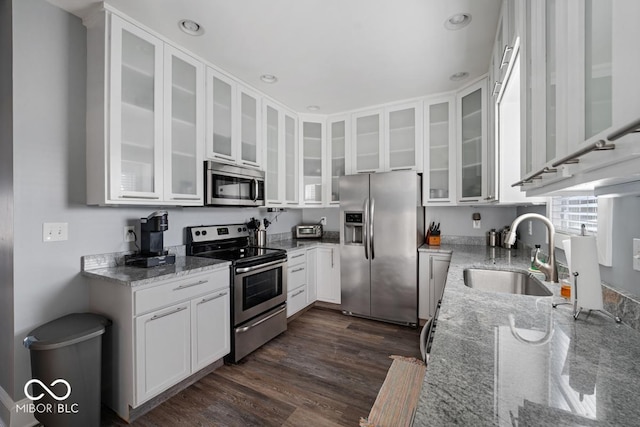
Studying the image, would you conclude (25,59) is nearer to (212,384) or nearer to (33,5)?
(33,5)

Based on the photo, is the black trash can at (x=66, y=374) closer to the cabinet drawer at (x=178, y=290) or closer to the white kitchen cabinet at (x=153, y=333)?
the white kitchen cabinet at (x=153, y=333)

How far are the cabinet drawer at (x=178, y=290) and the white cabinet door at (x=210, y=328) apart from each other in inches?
2.7

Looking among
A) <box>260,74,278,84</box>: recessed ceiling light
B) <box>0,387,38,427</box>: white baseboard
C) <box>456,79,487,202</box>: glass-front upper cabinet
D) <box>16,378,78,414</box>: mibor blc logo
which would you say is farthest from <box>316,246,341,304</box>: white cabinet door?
<box>0,387,38,427</box>: white baseboard

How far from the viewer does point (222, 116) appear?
260 centimetres

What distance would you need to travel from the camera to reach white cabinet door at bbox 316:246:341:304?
358 centimetres

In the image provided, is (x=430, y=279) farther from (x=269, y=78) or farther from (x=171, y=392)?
(x=269, y=78)

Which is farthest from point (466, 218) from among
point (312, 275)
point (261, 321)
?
point (261, 321)

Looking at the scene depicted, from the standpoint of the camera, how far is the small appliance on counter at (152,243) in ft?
6.70

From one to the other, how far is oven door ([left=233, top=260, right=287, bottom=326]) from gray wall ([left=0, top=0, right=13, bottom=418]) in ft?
4.51

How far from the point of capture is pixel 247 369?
2.29m

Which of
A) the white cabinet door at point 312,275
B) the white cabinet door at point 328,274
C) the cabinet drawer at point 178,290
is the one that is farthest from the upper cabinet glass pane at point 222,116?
the white cabinet door at point 328,274

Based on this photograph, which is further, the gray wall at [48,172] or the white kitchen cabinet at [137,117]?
the white kitchen cabinet at [137,117]

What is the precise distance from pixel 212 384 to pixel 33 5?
9.29 feet

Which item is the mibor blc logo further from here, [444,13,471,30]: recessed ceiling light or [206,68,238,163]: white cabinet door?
[444,13,471,30]: recessed ceiling light
